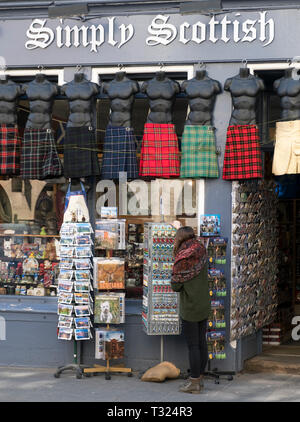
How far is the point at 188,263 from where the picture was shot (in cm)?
850

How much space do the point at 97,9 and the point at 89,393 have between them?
510 centimetres

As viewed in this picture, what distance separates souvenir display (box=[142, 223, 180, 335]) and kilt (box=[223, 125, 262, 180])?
1182mm

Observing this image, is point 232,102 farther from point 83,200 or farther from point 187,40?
point 83,200

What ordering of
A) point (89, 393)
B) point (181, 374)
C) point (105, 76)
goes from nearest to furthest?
point (89, 393) < point (181, 374) < point (105, 76)

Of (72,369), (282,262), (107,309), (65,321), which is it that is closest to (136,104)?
(107,309)

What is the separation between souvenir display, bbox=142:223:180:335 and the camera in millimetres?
9172

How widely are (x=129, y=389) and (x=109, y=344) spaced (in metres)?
0.81

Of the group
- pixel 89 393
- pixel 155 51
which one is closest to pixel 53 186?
pixel 155 51

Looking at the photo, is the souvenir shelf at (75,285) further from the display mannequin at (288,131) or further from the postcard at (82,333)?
the display mannequin at (288,131)

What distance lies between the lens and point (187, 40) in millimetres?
9734

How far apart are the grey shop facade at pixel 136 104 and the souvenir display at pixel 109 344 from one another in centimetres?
36

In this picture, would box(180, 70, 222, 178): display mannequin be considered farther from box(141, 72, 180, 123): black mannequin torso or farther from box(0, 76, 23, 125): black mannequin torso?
box(0, 76, 23, 125): black mannequin torso

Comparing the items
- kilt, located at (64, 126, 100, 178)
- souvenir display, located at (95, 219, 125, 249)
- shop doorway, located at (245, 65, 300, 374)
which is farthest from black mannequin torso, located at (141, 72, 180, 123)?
souvenir display, located at (95, 219, 125, 249)

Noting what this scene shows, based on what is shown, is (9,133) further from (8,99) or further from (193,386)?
(193,386)
